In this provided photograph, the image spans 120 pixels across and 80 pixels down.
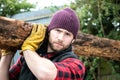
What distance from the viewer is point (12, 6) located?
1589 cm

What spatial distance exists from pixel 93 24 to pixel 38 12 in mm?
5167

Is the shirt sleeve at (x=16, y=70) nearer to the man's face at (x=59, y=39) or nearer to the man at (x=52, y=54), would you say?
the man at (x=52, y=54)

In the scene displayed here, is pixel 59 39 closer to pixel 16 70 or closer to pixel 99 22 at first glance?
pixel 16 70

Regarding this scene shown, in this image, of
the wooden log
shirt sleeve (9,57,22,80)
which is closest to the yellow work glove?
shirt sleeve (9,57,22,80)

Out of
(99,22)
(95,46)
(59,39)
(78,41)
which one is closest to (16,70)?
(59,39)

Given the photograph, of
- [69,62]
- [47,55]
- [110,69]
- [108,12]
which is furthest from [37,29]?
[110,69]

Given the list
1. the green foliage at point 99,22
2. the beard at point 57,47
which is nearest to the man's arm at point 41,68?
the beard at point 57,47

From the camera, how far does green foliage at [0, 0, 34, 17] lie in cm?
1537

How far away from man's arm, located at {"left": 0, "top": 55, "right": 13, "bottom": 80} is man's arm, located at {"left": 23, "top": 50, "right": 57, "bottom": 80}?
0.48 m

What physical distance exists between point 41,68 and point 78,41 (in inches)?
65.1

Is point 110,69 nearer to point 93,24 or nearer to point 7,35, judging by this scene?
point 93,24

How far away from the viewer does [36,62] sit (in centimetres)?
208

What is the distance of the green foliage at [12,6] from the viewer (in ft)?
50.4

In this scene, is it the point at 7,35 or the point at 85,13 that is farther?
the point at 85,13
